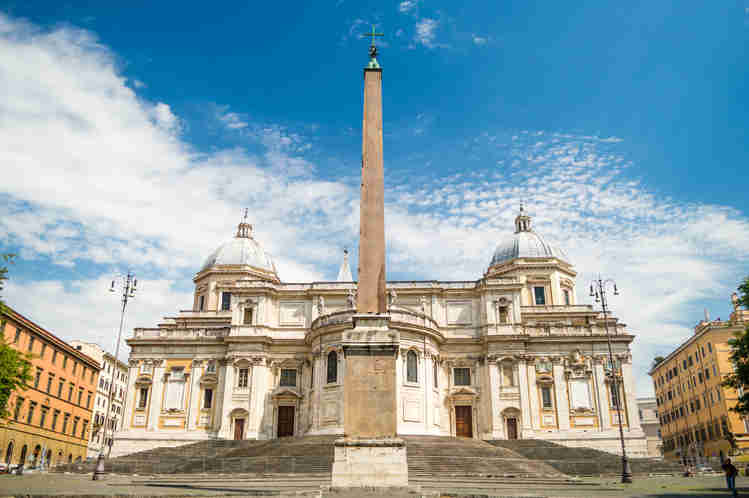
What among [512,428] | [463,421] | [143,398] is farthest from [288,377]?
[512,428]

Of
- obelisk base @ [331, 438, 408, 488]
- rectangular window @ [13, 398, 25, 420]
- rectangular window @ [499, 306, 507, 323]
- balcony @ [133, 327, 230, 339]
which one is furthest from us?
balcony @ [133, 327, 230, 339]

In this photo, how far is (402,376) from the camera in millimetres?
38125

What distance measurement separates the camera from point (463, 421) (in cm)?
4275

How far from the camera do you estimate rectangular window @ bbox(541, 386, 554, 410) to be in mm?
42406

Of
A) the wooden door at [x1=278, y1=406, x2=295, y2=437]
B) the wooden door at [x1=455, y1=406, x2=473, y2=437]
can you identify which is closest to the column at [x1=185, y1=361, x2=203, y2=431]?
the wooden door at [x1=278, y1=406, x2=295, y2=437]

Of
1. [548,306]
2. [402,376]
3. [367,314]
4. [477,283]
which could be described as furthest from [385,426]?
[548,306]

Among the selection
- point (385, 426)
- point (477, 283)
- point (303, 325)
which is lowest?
point (385, 426)

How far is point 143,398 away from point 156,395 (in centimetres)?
112

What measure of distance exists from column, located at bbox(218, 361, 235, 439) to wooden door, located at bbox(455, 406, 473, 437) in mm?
16212

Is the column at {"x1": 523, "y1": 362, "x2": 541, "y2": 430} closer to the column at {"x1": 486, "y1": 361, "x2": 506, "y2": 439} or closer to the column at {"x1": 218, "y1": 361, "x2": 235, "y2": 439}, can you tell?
the column at {"x1": 486, "y1": 361, "x2": 506, "y2": 439}

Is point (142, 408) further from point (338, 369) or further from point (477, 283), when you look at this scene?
A: point (477, 283)

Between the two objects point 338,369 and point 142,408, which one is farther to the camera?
point 142,408

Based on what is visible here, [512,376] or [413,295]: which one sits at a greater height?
[413,295]

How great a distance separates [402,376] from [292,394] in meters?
9.36
